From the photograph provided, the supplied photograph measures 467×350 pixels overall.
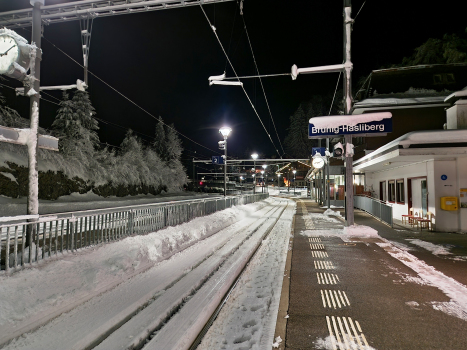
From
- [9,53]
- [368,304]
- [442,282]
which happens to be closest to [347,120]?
[442,282]

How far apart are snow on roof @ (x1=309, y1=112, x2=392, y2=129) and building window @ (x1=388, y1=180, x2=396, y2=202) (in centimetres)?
1019

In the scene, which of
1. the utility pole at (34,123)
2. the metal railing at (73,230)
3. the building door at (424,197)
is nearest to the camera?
the metal railing at (73,230)

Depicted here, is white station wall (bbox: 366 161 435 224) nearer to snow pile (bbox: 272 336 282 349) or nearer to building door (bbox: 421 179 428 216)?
building door (bbox: 421 179 428 216)

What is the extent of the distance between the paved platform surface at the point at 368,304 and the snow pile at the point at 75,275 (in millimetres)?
3342

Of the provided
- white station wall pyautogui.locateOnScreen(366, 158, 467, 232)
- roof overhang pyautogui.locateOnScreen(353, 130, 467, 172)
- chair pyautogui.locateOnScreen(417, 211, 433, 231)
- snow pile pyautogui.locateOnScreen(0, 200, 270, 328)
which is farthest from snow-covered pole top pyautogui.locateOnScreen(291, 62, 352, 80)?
snow pile pyautogui.locateOnScreen(0, 200, 270, 328)

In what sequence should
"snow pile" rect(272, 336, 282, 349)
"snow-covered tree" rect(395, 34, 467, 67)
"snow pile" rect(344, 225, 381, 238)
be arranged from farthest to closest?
"snow-covered tree" rect(395, 34, 467, 67) → "snow pile" rect(344, 225, 381, 238) → "snow pile" rect(272, 336, 282, 349)

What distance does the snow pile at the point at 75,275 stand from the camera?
4.26m

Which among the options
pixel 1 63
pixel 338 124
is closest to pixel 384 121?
pixel 338 124

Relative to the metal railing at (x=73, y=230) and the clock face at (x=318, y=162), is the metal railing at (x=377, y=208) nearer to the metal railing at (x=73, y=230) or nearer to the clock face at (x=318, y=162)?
the clock face at (x=318, y=162)

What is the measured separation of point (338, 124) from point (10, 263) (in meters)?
10.5

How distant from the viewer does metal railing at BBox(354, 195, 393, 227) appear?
14.3 metres

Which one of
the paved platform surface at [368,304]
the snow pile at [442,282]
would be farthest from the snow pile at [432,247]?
the snow pile at [442,282]

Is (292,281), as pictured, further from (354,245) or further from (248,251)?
(354,245)

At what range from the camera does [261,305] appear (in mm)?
4609
